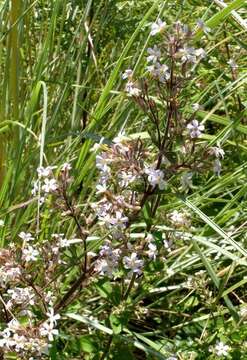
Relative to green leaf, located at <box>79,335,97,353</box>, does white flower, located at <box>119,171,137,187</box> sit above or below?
above

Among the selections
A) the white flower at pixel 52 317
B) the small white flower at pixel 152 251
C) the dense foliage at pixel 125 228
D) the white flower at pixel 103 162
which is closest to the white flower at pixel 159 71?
the dense foliage at pixel 125 228

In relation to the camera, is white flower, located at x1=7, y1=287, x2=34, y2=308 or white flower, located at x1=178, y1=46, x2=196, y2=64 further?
white flower, located at x1=7, y1=287, x2=34, y2=308

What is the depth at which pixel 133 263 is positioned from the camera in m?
1.12

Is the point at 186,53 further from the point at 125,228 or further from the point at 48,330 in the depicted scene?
the point at 48,330

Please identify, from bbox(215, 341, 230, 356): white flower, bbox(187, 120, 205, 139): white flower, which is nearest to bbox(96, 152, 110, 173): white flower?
bbox(187, 120, 205, 139): white flower

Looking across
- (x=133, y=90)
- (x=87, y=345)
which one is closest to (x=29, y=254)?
(x=87, y=345)

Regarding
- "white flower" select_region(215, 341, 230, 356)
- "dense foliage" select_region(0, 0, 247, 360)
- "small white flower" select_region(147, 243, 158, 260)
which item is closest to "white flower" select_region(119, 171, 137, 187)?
"dense foliage" select_region(0, 0, 247, 360)

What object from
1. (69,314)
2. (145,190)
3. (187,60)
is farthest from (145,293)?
(187,60)

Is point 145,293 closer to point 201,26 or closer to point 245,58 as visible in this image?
point 201,26

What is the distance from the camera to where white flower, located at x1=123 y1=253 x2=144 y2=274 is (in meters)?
1.12

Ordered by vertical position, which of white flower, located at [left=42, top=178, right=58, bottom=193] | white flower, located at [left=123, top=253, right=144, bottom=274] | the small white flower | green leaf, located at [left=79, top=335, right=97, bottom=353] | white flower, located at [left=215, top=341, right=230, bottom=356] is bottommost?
green leaf, located at [left=79, top=335, right=97, bottom=353]

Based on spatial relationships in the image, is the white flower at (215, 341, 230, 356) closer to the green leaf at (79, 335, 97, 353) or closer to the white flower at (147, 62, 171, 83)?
the green leaf at (79, 335, 97, 353)

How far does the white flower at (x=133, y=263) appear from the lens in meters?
1.12

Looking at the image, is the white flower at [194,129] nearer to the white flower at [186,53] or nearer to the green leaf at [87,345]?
the white flower at [186,53]
